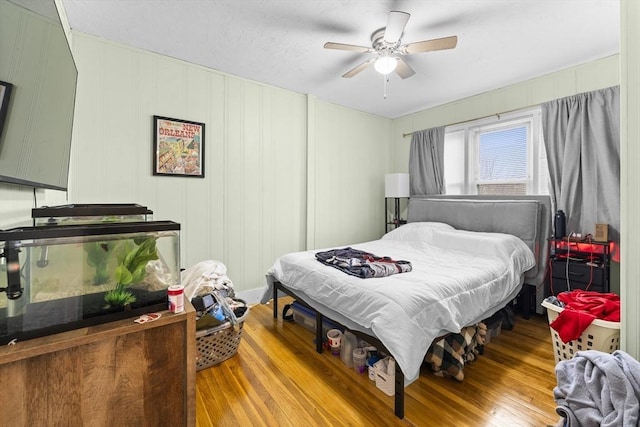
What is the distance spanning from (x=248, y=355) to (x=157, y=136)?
2.16 m

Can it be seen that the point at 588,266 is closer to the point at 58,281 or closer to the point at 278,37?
the point at 278,37

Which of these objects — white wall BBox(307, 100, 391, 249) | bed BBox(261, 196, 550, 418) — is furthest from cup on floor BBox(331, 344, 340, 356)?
→ white wall BBox(307, 100, 391, 249)

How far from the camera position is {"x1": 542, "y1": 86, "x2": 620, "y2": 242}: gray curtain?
8.52ft

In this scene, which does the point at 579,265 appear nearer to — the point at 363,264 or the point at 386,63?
the point at 363,264

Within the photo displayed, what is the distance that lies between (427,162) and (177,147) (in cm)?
327

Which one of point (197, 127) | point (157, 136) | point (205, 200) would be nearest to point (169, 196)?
point (205, 200)

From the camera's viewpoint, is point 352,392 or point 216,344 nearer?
point 352,392

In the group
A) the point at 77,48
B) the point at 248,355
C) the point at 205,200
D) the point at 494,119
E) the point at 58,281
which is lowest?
the point at 248,355

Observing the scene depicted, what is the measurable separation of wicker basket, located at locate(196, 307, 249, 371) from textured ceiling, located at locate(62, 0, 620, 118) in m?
2.32

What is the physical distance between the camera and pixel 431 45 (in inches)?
81.6

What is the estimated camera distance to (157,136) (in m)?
2.71

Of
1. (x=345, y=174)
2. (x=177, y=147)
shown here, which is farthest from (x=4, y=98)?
(x=345, y=174)

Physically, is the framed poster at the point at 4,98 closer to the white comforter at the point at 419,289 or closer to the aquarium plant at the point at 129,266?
the aquarium plant at the point at 129,266

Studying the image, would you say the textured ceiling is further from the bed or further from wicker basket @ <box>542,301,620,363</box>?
wicker basket @ <box>542,301,620,363</box>
